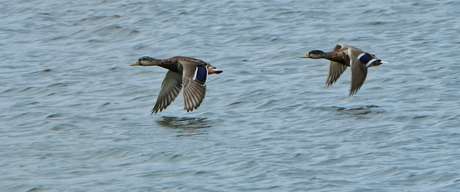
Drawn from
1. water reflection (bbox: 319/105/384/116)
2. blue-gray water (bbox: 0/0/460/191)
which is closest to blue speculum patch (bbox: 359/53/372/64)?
blue-gray water (bbox: 0/0/460/191)

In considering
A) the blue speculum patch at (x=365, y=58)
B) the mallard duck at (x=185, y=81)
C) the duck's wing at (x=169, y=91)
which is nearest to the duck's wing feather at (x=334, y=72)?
the blue speculum patch at (x=365, y=58)

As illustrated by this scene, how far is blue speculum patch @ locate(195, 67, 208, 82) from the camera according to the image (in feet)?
38.7

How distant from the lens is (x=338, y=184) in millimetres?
8242

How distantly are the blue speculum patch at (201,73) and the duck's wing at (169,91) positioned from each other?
647 mm

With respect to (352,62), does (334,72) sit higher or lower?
lower

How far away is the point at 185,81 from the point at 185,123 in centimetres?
68

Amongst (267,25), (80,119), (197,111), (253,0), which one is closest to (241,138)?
(197,111)

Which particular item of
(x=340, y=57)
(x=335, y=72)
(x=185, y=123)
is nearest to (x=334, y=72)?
(x=335, y=72)

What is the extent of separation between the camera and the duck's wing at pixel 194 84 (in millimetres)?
11453

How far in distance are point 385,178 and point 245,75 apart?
6558 millimetres

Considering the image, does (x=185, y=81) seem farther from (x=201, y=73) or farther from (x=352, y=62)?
(x=352, y=62)

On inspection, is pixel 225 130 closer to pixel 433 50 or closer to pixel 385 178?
pixel 385 178

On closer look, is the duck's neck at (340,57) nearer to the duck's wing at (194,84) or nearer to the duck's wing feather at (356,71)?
the duck's wing feather at (356,71)

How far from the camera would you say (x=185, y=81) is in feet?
38.4
